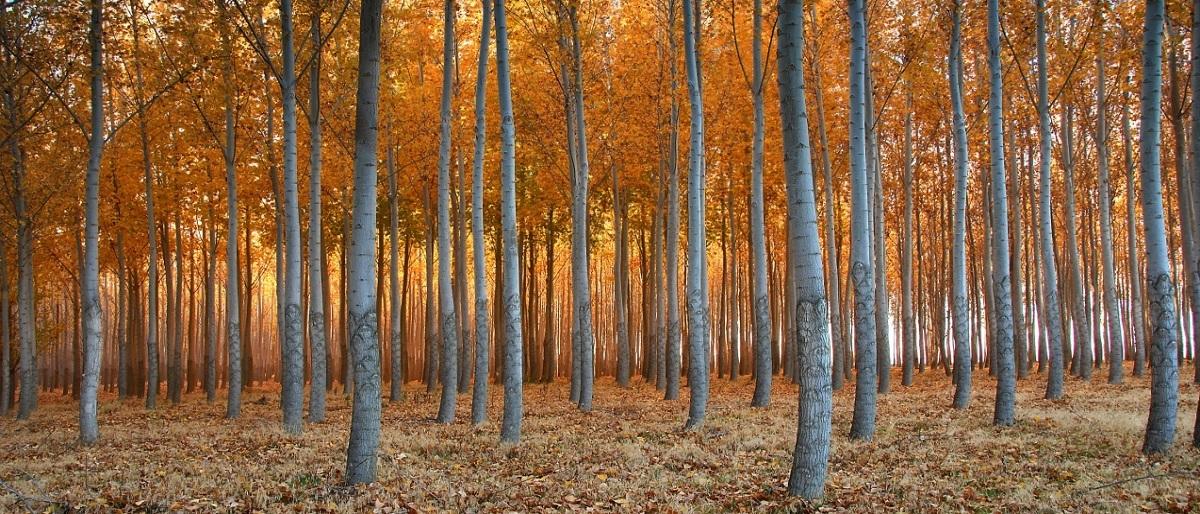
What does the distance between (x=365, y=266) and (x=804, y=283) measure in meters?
3.53

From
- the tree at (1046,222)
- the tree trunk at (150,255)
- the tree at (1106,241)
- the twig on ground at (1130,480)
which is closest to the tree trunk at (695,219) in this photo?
the tree at (1046,222)

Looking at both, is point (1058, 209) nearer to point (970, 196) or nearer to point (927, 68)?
point (970, 196)

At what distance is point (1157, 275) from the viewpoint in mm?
7691

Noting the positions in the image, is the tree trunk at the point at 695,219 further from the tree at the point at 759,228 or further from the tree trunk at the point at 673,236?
the tree trunk at the point at 673,236

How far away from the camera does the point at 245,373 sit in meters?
24.9

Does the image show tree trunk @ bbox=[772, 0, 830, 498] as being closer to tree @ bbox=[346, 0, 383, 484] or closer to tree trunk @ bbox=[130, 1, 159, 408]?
tree @ bbox=[346, 0, 383, 484]

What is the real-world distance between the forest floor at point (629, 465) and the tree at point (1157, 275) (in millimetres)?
331

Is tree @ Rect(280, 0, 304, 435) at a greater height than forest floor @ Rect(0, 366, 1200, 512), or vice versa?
tree @ Rect(280, 0, 304, 435)

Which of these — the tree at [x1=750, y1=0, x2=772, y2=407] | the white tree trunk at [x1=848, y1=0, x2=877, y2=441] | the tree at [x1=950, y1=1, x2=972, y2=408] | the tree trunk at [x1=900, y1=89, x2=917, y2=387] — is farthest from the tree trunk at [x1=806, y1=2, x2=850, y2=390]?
the white tree trunk at [x1=848, y1=0, x2=877, y2=441]

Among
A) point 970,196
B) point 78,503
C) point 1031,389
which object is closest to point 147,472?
point 78,503

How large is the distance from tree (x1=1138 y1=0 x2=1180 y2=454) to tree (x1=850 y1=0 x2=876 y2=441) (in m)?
2.80

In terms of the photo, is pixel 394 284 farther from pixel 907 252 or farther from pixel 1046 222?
pixel 1046 222

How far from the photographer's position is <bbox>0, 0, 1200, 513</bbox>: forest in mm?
6773

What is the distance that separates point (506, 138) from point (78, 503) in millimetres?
5930
